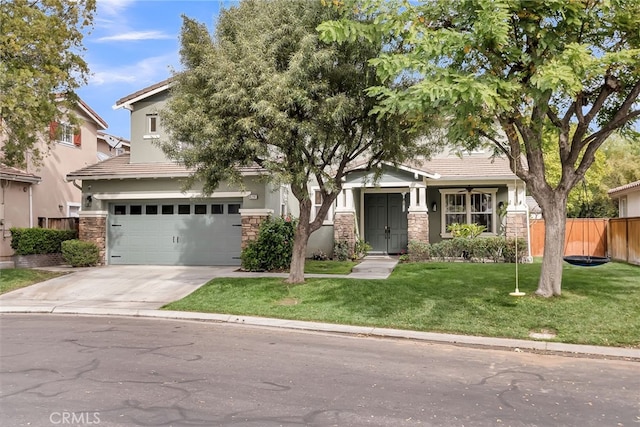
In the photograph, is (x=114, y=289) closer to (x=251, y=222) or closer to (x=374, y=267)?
(x=251, y=222)

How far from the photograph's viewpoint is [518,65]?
9.61 metres

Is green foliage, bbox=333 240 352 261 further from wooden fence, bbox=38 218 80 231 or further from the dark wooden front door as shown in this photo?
wooden fence, bbox=38 218 80 231

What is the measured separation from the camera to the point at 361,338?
9.09m

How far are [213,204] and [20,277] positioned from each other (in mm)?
6270

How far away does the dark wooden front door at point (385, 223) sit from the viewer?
20750 mm

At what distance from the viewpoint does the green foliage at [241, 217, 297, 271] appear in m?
15.8

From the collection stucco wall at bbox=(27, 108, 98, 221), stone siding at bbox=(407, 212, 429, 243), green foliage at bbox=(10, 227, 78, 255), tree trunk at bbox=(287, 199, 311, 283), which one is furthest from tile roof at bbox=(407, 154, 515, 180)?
stucco wall at bbox=(27, 108, 98, 221)

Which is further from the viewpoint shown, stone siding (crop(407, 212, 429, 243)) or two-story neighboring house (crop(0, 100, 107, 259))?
two-story neighboring house (crop(0, 100, 107, 259))

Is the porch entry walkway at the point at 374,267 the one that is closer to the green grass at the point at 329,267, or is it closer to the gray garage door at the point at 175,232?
the green grass at the point at 329,267

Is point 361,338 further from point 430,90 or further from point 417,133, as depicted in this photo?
point 417,133

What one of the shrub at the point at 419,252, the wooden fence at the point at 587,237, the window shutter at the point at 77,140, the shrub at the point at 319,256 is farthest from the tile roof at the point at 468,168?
the window shutter at the point at 77,140

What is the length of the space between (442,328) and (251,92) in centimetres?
597

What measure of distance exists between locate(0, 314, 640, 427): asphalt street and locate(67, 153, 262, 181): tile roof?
936 centimetres

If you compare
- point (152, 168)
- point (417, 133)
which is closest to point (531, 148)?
point (417, 133)
